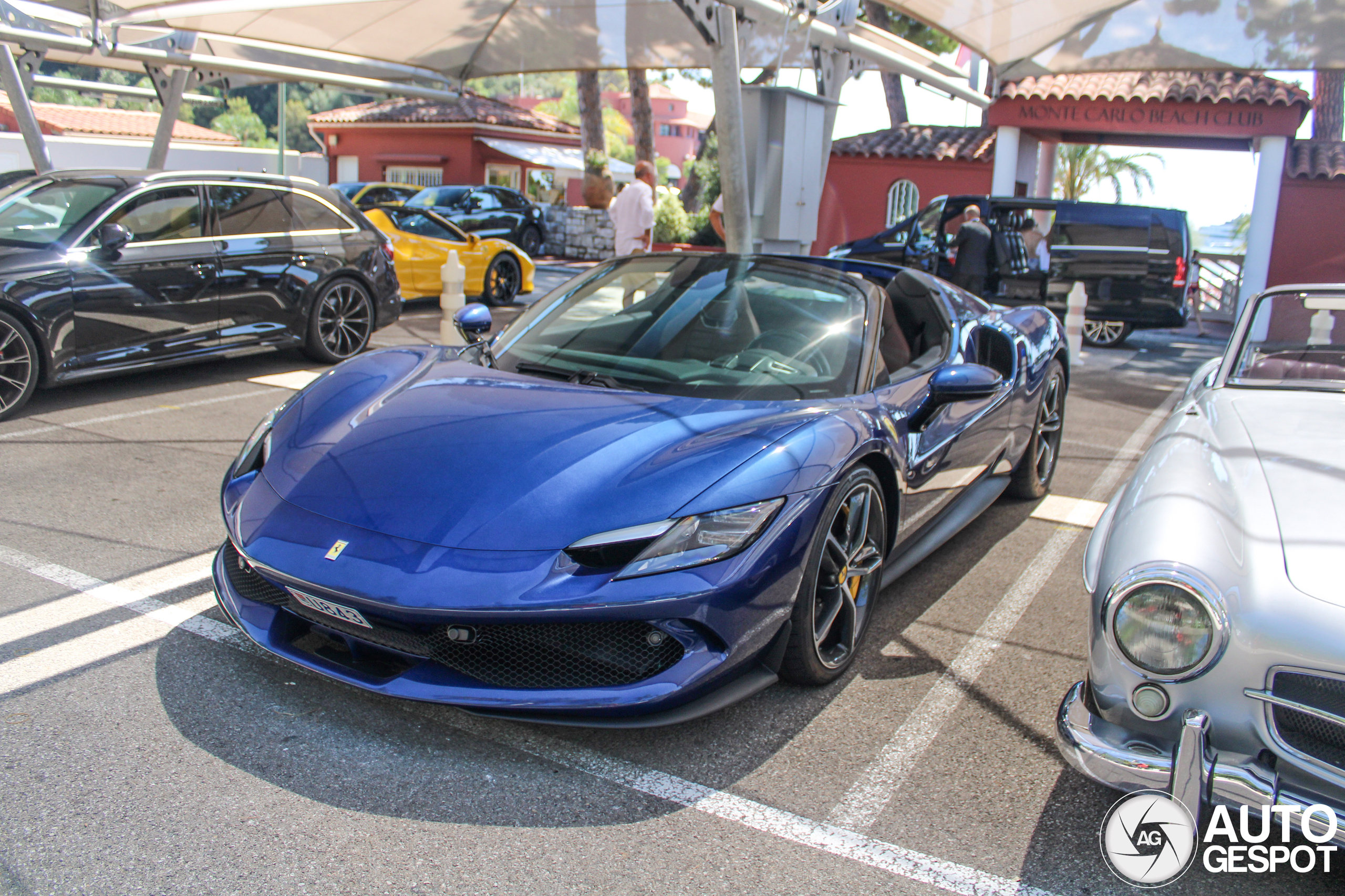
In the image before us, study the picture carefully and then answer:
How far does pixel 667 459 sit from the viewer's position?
290cm

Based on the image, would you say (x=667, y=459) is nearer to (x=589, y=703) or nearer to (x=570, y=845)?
(x=589, y=703)

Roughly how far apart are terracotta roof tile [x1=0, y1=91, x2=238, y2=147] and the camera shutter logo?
37.7 m

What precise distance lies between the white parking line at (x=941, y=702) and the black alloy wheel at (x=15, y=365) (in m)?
5.33

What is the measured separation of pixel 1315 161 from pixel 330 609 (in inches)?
760

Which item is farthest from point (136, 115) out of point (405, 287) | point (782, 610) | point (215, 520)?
point (782, 610)

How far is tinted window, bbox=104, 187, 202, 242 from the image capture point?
677cm

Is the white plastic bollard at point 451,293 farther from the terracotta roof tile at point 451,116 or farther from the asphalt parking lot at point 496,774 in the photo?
the terracotta roof tile at point 451,116

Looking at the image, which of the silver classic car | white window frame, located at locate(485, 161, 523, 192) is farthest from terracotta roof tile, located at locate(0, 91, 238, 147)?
the silver classic car

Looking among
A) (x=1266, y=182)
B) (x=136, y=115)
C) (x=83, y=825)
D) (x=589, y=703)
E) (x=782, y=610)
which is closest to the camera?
(x=83, y=825)

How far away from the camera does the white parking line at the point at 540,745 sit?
2.33 meters

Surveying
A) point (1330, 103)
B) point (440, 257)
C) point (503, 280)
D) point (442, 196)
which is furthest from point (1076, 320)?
point (1330, 103)

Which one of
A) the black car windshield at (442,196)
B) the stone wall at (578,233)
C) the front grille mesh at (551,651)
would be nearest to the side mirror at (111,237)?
the front grille mesh at (551,651)

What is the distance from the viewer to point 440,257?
1180cm

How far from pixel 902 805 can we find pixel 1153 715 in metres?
0.64
